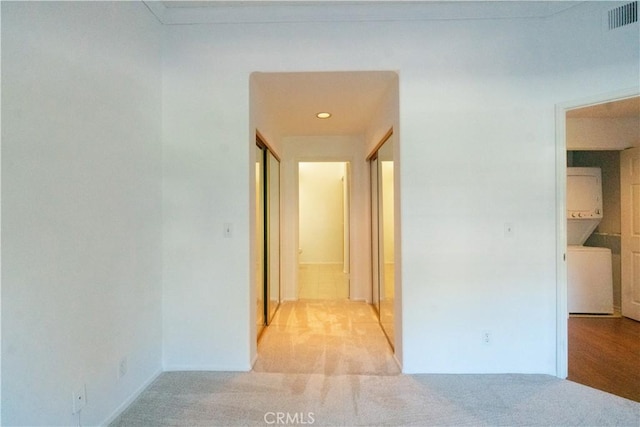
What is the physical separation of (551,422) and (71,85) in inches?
128

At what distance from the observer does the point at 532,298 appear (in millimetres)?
2295

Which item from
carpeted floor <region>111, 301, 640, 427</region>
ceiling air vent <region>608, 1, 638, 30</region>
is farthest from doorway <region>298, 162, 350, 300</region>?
ceiling air vent <region>608, 1, 638, 30</region>

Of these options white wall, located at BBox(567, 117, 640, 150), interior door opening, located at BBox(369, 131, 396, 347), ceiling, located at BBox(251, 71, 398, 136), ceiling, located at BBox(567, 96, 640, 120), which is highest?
ceiling, located at BBox(251, 71, 398, 136)

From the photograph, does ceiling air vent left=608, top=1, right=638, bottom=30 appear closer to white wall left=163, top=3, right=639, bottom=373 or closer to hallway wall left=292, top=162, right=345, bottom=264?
white wall left=163, top=3, right=639, bottom=373

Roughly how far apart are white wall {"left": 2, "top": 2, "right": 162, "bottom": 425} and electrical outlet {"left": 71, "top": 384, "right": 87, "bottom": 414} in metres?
0.03

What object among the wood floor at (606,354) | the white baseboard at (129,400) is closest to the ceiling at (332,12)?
the wood floor at (606,354)

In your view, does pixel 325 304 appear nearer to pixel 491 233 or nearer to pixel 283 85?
pixel 491 233

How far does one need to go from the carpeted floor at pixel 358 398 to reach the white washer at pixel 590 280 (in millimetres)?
1944

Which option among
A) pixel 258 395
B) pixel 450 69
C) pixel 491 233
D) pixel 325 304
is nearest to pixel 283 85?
pixel 450 69

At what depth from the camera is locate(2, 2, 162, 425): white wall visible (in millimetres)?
1263

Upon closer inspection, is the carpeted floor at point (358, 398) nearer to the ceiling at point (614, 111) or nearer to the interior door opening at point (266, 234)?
the interior door opening at point (266, 234)

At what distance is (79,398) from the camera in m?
1.57

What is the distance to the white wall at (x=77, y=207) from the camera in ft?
4.14

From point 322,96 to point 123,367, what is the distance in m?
2.60
